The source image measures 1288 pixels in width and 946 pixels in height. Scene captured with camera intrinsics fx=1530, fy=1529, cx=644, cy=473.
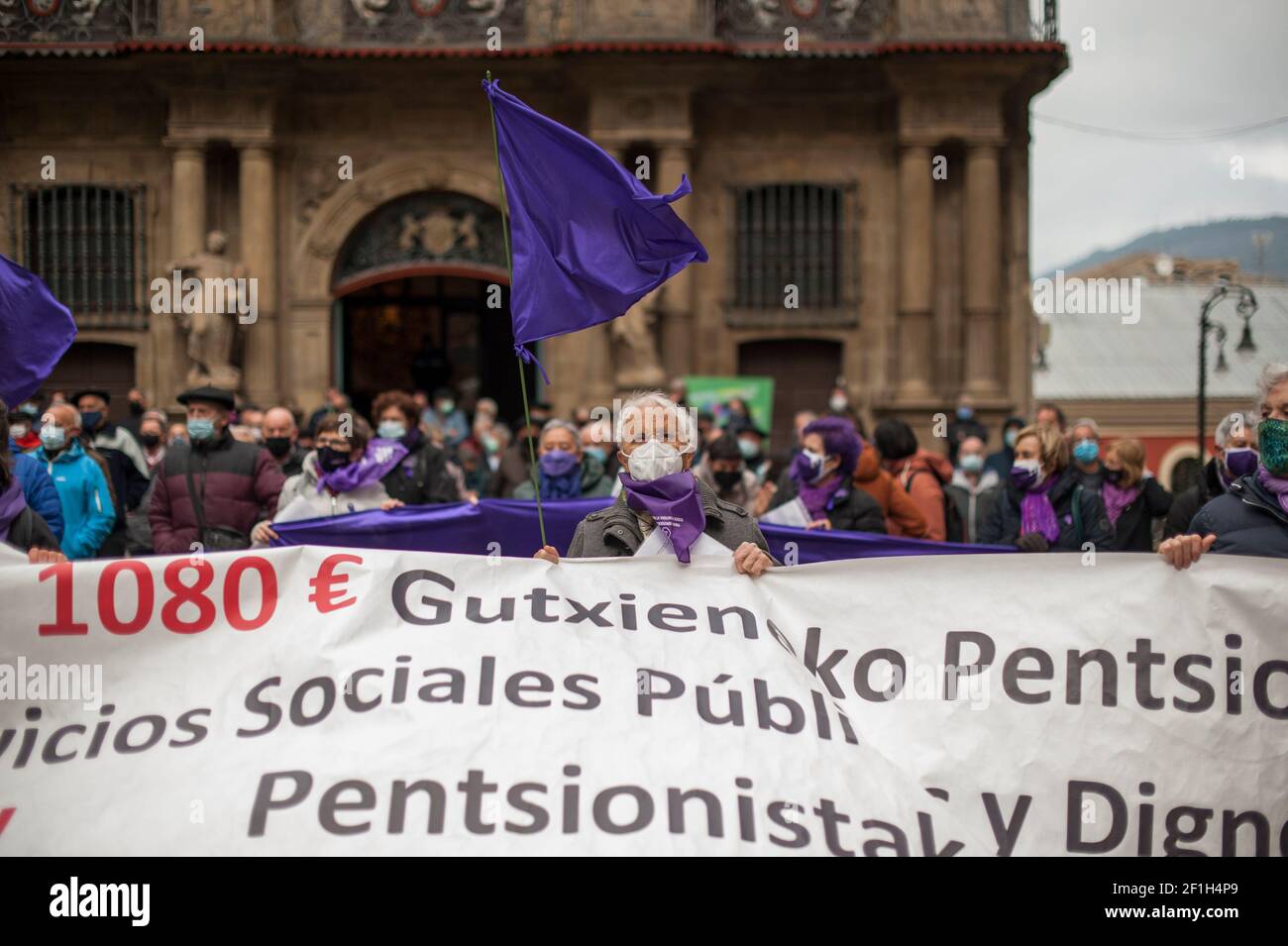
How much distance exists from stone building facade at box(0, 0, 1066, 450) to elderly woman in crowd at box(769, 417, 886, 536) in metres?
14.1

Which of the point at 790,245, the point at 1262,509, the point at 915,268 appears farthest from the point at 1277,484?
the point at 790,245

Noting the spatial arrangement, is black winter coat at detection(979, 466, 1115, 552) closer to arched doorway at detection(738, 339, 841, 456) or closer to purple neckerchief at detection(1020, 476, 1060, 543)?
purple neckerchief at detection(1020, 476, 1060, 543)

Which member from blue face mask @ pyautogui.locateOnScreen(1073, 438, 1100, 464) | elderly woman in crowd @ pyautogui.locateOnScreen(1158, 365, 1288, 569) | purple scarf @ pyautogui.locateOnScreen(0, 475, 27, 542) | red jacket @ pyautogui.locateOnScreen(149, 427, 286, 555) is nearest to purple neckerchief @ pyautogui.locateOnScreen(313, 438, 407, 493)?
red jacket @ pyautogui.locateOnScreen(149, 427, 286, 555)

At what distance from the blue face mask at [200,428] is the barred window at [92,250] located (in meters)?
16.4

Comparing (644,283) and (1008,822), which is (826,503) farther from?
(1008,822)

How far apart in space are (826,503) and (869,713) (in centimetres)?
414

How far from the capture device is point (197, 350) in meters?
23.2

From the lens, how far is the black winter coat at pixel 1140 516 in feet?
31.6

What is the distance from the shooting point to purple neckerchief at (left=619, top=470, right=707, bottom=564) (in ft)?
18.0

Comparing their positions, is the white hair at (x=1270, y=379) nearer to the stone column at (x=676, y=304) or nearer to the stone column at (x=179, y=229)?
the stone column at (x=676, y=304)

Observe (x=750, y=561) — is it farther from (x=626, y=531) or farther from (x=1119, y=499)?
(x=1119, y=499)

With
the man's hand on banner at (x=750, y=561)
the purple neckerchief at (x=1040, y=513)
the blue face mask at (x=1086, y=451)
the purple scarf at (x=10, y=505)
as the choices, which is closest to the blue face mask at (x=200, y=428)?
the purple scarf at (x=10, y=505)

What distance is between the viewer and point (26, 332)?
24.7ft
